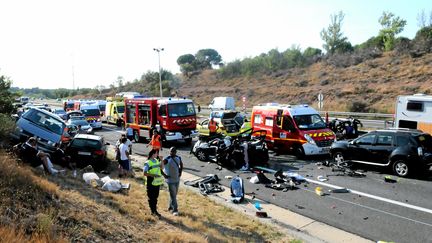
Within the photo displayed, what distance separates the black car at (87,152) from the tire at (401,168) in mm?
10566

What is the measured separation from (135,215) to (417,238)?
19.4ft

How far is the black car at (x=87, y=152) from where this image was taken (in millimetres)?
14836

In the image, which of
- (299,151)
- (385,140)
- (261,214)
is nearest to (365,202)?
(261,214)

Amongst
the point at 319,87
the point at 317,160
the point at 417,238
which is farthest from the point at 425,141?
the point at 319,87

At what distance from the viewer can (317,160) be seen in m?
17.5

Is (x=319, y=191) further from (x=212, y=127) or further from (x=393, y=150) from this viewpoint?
(x=212, y=127)

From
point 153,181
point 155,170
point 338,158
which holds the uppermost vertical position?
point 155,170

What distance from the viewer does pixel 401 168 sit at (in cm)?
1391

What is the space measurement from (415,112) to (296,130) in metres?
5.86

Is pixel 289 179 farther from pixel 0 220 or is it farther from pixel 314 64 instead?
pixel 314 64

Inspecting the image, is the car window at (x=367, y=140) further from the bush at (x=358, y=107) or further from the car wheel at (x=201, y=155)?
the bush at (x=358, y=107)

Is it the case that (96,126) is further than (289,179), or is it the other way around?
(96,126)

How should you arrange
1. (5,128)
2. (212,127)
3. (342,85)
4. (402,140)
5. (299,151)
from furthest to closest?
1. (342,85)
2. (212,127)
3. (299,151)
4. (5,128)
5. (402,140)

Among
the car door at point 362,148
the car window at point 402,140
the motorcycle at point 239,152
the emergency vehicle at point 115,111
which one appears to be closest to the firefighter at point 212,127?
the motorcycle at point 239,152
